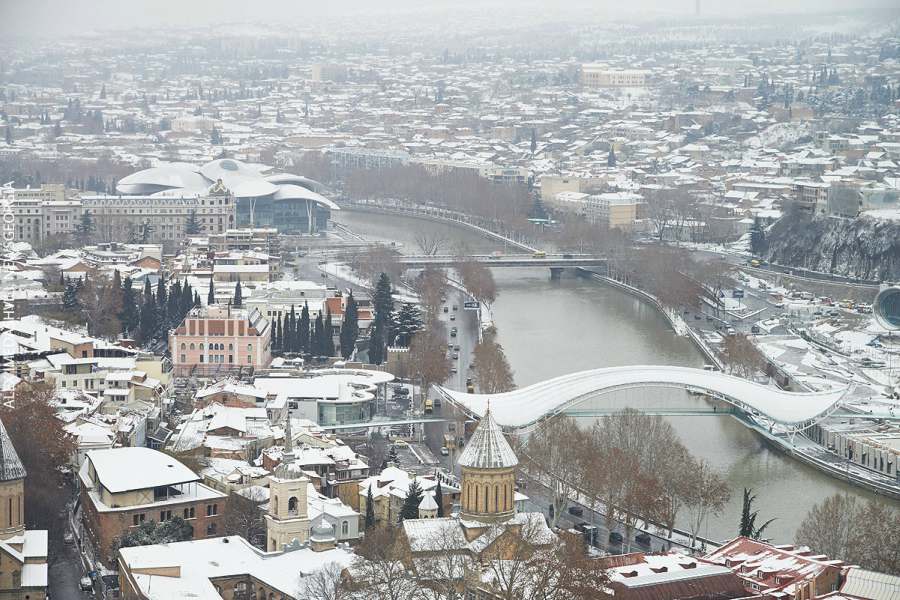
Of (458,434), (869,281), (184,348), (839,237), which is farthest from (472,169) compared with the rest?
(458,434)

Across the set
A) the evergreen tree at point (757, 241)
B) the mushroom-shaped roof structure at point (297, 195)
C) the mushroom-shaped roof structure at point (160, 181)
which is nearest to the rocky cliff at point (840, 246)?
the evergreen tree at point (757, 241)

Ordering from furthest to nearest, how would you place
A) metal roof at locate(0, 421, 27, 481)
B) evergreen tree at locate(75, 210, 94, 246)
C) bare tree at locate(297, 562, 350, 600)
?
evergreen tree at locate(75, 210, 94, 246) → metal roof at locate(0, 421, 27, 481) → bare tree at locate(297, 562, 350, 600)

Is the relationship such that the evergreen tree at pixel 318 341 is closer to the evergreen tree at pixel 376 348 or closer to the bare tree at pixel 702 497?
the evergreen tree at pixel 376 348

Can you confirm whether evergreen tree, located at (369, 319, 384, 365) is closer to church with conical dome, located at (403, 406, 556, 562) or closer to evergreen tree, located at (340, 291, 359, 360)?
evergreen tree, located at (340, 291, 359, 360)

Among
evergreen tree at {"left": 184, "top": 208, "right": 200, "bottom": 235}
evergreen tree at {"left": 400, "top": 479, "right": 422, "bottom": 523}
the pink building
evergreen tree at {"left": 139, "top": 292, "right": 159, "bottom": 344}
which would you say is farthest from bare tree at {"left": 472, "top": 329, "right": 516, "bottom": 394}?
evergreen tree at {"left": 184, "top": 208, "right": 200, "bottom": 235}

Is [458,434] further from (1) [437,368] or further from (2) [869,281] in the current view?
(2) [869,281]

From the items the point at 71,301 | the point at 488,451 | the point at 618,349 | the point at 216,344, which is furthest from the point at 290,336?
the point at 488,451

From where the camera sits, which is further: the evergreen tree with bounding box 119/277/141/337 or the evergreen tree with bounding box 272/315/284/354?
the evergreen tree with bounding box 119/277/141/337
